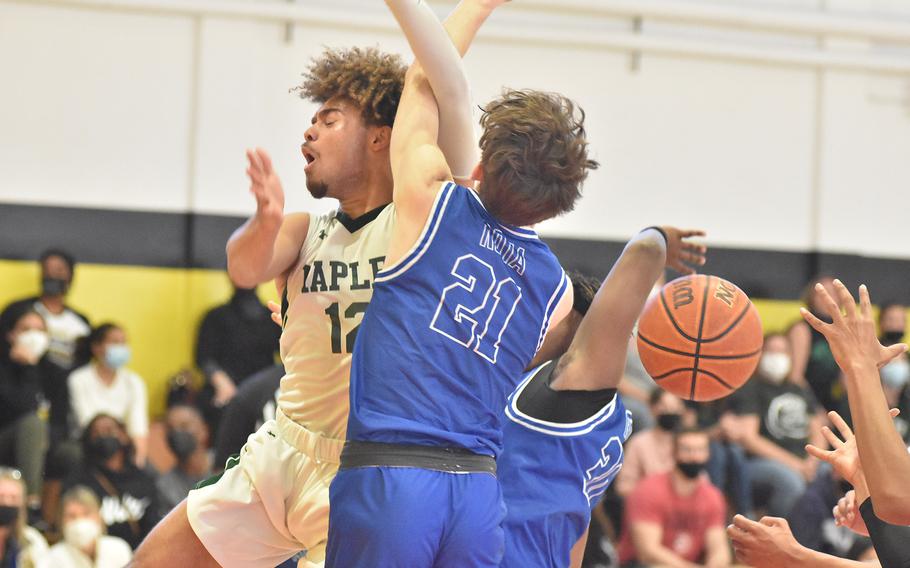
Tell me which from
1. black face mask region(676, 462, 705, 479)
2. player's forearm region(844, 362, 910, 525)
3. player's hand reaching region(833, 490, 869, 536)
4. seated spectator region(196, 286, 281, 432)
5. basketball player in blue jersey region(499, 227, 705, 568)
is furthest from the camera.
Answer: seated spectator region(196, 286, 281, 432)

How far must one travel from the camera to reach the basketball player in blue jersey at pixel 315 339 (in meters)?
4.21

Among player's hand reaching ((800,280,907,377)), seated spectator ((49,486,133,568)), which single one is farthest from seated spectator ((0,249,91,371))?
player's hand reaching ((800,280,907,377))

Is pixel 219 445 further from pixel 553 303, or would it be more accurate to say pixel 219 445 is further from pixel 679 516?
pixel 553 303

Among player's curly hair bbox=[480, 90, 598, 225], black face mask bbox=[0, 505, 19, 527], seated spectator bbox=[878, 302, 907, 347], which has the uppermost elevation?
player's curly hair bbox=[480, 90, 598, 225]

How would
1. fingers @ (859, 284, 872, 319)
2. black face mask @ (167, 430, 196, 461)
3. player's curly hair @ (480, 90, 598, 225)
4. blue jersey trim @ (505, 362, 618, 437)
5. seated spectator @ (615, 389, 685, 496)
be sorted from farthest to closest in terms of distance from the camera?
seated spectator @ (615, 389, 685, 496) → black face mask @ (167, 430, 196, 461) → blue jersey trim @ (505, 362, 618, 437) → player's curly hair @ (480, 90, 598, 225) → fingers @ (859, 284, 872, 319)

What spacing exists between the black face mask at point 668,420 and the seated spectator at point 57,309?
4.29 m

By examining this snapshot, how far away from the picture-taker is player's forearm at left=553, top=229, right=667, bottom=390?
13.5ft

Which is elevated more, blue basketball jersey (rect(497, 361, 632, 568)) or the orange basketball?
the orange basketball

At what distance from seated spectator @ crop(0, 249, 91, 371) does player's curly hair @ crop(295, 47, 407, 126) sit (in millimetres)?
5895

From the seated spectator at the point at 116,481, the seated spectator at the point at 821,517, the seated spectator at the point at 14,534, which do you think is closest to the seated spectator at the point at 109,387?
the seated spectator at the point at 116,481

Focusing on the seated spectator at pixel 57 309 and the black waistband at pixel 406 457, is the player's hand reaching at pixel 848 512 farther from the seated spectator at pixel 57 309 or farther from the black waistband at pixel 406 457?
the seated spectator at pixel 57 309

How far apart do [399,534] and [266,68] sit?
29.3 ft

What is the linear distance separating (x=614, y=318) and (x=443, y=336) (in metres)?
0.76

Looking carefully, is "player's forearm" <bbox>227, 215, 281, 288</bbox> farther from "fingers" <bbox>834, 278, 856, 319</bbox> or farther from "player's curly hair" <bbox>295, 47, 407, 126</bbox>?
"fingers" <bbox>834, 278, 856, 319</bbox>
